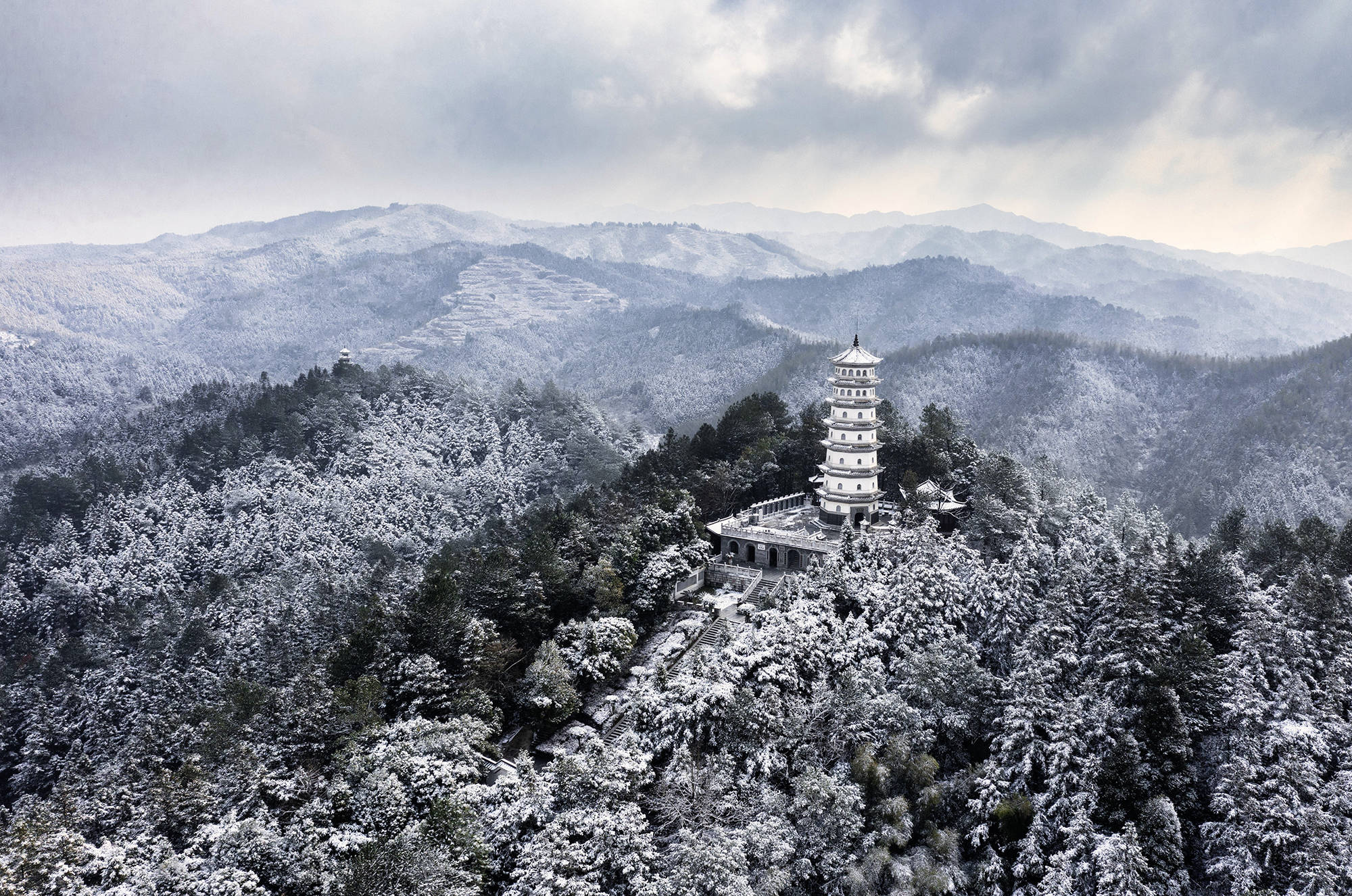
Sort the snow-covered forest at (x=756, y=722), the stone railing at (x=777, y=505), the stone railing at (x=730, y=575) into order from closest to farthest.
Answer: the snow-covered forest at (x=756, y=722), the stone railing at (x=730, y=575), the stone railing at (x=777, y=505)

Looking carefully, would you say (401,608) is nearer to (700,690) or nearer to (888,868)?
(700,690)

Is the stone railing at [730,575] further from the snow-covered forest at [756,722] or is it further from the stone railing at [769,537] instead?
the stone railing at [769,537]

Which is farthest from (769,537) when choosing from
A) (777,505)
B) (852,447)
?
(852,447)

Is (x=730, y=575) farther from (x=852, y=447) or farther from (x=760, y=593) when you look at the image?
(x=852, y=447)

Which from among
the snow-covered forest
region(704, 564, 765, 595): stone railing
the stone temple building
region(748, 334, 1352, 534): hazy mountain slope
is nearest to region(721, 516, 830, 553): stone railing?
the stone temple building

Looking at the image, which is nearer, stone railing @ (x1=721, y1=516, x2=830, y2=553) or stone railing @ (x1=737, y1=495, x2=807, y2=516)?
stone railing @ (x1=721, y1=516, x2=830, y2=553)

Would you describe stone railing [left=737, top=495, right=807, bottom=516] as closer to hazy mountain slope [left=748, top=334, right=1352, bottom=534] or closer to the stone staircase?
the stone staircase

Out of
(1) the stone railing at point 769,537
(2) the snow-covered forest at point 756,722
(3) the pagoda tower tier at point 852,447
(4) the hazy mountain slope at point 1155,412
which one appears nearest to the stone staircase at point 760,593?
(2) the snow-covered forest at point 756,722

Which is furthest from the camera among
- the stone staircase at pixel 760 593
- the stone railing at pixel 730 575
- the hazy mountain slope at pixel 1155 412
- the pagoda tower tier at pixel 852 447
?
the hazy mountain slope at pixel 1155 412
